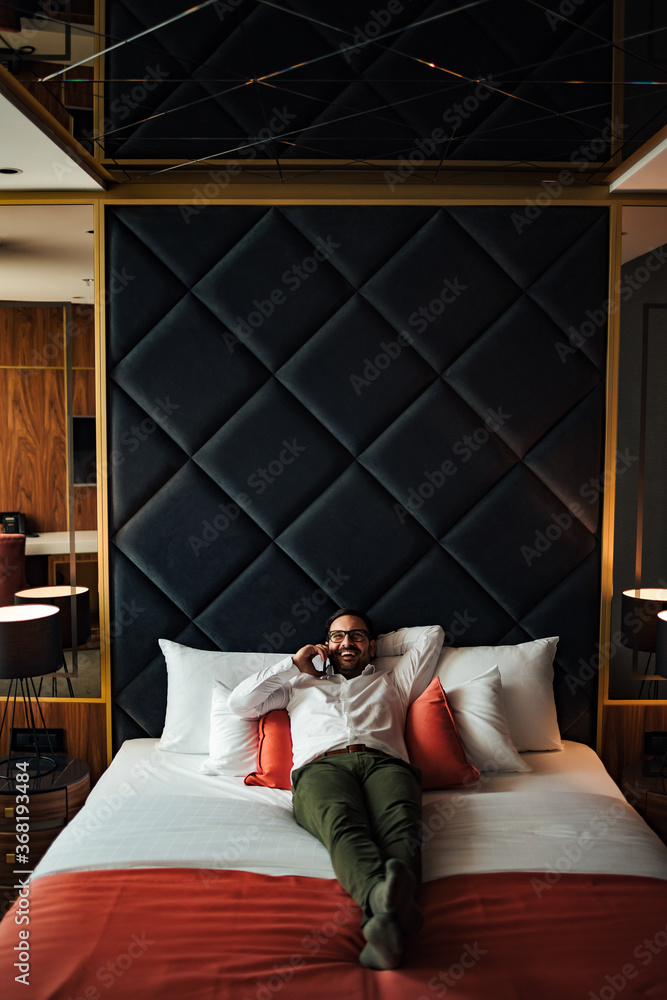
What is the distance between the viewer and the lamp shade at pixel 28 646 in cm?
277

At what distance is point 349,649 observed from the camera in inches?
111

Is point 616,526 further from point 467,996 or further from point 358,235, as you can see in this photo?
point 467,996

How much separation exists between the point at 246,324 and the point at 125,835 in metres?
1.87

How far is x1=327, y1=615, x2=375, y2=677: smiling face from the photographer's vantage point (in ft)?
9.27

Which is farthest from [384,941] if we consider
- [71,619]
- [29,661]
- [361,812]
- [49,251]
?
[49,251]

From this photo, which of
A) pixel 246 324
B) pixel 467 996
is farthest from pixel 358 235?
pixel 467 996

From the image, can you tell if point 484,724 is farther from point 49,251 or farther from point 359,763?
point 49,251

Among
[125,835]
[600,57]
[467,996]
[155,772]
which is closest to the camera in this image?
[467,996]

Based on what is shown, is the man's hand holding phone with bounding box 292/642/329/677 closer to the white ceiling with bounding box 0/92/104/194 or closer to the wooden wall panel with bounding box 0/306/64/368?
the wooden wall panel with bounding box 0/306/64/368

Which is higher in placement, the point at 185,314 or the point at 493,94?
the point at 493,94

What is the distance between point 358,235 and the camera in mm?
3012

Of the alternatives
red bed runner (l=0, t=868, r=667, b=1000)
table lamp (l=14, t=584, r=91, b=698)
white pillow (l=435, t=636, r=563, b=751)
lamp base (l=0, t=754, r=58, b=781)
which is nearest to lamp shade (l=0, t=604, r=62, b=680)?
table lamp (l=14, t=584, r=91, b=698)

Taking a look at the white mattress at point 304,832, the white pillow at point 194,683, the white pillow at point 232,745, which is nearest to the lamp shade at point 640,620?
the white mattress at point 304,832

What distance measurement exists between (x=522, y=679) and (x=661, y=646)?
536 millimetres
